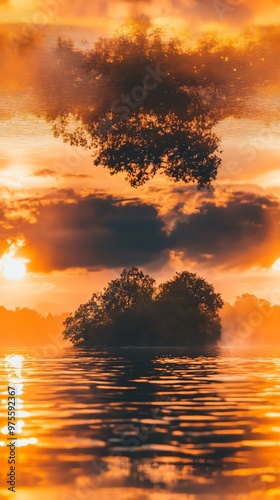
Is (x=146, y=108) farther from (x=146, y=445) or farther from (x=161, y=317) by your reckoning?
(x=161, y=317)

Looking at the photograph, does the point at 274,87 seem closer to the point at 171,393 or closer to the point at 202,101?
the point at 202,101

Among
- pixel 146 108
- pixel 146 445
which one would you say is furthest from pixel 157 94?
pixel 146 445

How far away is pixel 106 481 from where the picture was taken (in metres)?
14.9

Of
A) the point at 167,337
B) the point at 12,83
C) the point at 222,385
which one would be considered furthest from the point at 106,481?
the point at 167,337

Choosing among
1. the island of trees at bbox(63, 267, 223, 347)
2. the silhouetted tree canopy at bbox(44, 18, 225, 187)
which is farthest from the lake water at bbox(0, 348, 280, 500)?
the island of trees at bbox(63, 267, 223, 347)

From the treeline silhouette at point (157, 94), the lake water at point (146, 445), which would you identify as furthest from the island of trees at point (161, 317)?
the lake water at point (146, 445)

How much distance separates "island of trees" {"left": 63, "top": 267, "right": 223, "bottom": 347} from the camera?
6762 inches

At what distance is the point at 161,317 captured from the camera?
174m

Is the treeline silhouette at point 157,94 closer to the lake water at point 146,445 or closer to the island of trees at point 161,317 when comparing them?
the lake water at point 146,445

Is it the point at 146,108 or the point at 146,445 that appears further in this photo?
the point at 146,108

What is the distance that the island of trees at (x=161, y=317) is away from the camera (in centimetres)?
17175

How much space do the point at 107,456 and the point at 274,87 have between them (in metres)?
30.9

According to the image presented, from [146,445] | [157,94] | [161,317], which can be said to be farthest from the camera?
[161,317]

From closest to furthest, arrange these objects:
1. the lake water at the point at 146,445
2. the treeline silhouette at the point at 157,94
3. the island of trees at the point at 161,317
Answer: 1. the lake water at the point at 146,445
2. the treeline silhouette at the point at 157,94
3. the island of trees at the point at 161,317
